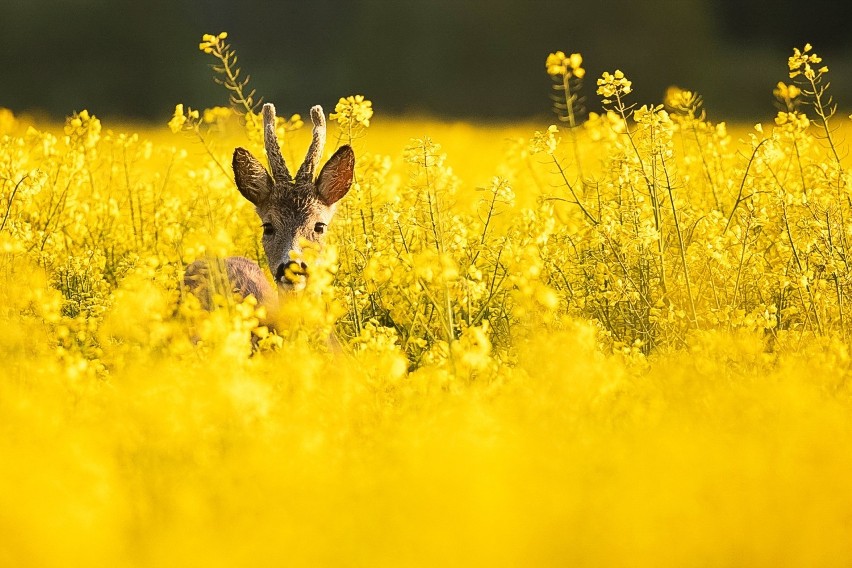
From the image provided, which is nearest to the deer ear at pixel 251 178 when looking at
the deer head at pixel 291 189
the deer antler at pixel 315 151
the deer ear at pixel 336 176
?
the deer head at pixel 291 189

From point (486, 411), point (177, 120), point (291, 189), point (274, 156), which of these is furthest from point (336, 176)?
point (486, 411)

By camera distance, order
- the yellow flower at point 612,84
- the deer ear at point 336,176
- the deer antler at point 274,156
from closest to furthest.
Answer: the yellow flower at point 612,84, the deer ear at point 336,176, the deer antler at point 274,156

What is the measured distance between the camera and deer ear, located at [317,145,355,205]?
235 inches

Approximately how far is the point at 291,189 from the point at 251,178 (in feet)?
0.88

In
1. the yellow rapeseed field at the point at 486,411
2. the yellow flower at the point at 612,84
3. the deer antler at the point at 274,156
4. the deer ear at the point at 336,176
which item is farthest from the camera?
the deer antler at the point at 274,156

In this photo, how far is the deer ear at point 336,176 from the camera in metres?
5.96

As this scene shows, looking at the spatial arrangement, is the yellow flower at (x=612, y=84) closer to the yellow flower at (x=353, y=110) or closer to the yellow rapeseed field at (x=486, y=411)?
the yellow rapeseed field at (x=486, y=411)

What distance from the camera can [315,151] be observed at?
6273 millimetres

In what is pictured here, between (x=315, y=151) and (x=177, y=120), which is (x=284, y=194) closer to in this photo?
(x=315, y=151)

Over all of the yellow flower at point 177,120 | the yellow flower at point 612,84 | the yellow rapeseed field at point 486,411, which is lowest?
the yellow rapeseed field at point 486,411

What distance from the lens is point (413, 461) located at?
2.21m

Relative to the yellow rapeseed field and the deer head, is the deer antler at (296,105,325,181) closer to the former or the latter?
the deer head

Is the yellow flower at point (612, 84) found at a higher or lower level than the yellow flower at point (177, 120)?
lower

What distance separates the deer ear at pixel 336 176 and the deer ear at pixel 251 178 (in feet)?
1.19
